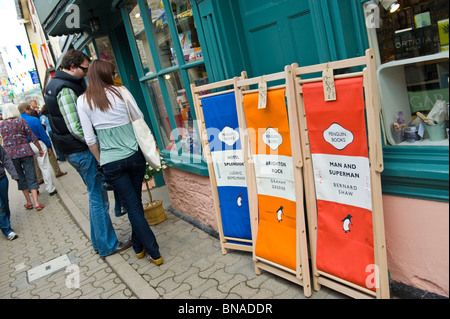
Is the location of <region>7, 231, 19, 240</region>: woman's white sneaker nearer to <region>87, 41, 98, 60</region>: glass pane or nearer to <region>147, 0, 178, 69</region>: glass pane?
<region>87, 41, 98, 60</region>: glass pane

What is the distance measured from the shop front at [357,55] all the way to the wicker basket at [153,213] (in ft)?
1.57

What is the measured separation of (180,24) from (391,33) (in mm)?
2206

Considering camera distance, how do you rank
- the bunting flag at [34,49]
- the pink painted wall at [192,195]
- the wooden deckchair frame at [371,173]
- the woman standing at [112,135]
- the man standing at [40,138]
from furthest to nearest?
the bunting flag at [34,49]
the man standing at [40,138]
the pink painted wall at [192,195]
the woman standing at [112,135]
the wooden deckchair frame at [371,173]

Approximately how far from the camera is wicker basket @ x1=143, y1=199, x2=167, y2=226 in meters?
4.66

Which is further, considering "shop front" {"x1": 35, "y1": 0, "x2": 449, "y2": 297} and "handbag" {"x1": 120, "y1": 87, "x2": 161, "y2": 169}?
"handbag" {"x1": 120, "y1": 87, "x2": 161, "y2": 169}

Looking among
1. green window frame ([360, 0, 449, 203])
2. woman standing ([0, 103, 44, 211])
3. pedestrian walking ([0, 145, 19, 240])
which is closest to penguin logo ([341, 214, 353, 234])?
green window frame ([360, 0, 449, 203])

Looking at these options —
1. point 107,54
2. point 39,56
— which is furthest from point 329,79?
point 39,56

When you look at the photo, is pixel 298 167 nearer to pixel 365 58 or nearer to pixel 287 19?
pixel 365 58

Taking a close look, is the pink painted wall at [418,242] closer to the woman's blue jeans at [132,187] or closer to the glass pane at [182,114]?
the woman's blue jeans at [132,187]

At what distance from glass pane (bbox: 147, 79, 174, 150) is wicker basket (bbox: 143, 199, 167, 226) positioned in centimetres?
80

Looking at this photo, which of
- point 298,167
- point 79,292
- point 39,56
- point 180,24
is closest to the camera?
point 298,167

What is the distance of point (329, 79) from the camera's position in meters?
2.16

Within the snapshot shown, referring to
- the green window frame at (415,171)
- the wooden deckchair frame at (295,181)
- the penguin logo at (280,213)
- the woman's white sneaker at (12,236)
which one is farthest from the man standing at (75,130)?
the green window frame at (415,171)

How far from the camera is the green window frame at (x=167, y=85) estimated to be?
12.5 ft
